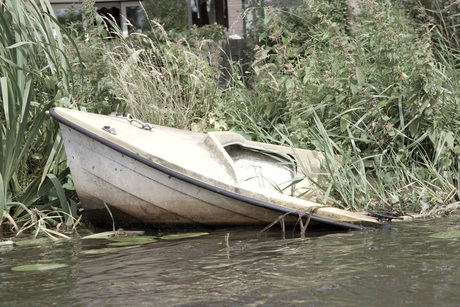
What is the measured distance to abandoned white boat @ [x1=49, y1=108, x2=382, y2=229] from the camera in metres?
3.69

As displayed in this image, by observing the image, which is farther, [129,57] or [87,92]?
[129,57]

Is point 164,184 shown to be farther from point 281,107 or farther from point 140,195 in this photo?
point 281,107

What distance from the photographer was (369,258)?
9.12ft

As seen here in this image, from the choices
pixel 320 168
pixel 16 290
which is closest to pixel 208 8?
pixel 320 168

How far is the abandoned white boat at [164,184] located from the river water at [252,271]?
0.18 metres

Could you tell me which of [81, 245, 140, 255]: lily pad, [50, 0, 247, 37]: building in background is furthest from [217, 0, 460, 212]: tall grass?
[50, 0, 247, 37]: building in background

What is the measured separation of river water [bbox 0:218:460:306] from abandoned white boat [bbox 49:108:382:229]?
7.0 inches

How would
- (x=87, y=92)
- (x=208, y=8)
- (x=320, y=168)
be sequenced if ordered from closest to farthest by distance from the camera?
(x=320, y=168)
(x=87, y=92)
(x=208, y=8)

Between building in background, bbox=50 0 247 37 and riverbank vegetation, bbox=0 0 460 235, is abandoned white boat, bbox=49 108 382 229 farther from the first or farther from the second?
building in background, bbox=50 0 247 37

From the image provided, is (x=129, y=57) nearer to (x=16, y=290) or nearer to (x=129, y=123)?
(x=129, y=123)

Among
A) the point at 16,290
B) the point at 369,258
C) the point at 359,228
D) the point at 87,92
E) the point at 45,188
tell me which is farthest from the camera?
the point at 87,92

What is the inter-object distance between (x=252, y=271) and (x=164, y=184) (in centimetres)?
136

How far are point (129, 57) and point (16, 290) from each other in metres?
3.71

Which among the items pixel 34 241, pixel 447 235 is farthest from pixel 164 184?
pixel 447 235
